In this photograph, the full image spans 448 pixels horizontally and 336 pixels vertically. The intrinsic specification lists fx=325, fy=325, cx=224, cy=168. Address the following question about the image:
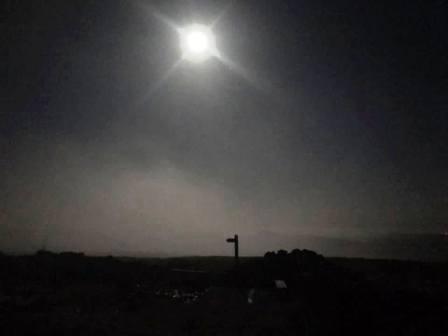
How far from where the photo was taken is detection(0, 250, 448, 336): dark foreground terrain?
506 inches

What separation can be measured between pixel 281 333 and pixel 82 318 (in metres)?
8.83

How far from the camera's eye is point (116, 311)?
629 inches

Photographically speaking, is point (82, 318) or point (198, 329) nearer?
point (198, 329)

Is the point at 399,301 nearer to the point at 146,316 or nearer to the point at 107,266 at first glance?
the point at 146,316

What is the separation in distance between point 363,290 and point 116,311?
485 inches

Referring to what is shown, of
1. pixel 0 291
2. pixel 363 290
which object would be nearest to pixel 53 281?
pixel 0 291

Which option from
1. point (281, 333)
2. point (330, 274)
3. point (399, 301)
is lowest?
point (281, 333)

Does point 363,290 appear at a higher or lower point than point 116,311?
higher

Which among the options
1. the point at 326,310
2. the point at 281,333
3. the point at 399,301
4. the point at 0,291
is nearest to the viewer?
the point at 281,333

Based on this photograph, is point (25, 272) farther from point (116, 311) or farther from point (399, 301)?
point (399, 301)

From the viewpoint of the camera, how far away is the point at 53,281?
968 inches

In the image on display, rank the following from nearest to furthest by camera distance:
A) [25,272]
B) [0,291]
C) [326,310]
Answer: [326,310] < [0,291] < [25,272]

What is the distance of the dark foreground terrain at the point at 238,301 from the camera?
12.9 metres

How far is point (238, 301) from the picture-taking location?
54.7ft
